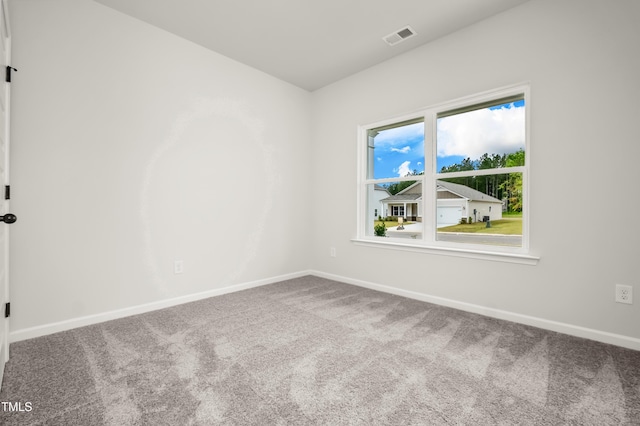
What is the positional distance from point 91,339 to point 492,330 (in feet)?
10.1

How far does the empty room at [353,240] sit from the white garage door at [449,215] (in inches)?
0.6

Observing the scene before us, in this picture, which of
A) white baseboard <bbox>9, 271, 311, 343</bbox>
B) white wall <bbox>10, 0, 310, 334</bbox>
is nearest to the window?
white wall <bbox>10, 0, 310, 334</bbox>

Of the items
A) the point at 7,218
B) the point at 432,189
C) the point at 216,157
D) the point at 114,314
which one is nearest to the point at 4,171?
the point at 7,218

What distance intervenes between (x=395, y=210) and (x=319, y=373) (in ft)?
7.48

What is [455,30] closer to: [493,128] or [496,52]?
[496,52]

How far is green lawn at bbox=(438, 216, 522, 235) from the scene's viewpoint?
8.43ft

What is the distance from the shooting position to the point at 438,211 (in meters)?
3.10

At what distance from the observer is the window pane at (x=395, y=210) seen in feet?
10.8

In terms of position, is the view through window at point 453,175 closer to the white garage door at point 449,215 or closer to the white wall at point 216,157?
the white garage door at point 449,215

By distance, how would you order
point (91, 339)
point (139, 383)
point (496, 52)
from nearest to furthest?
point (139, 383), point (91, 339), point (496, 52)

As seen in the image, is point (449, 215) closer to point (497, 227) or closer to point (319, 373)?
point (497, 227)

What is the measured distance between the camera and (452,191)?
301cm

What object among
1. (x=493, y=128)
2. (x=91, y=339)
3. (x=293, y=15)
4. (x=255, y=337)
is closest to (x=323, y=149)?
(x=293, y=15)

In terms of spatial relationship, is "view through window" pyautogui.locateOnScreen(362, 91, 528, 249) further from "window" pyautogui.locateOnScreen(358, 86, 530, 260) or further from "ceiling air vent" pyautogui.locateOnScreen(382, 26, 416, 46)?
"ceiling air vent" pyautogui.locateOnScreen(382, 26, 416, 46)
